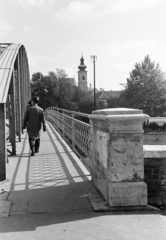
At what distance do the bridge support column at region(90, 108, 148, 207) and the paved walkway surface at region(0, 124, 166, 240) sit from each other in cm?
25

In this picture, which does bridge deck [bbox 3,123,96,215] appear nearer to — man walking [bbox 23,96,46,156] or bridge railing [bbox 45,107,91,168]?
bridge railing [bbox 45,107,91,168]

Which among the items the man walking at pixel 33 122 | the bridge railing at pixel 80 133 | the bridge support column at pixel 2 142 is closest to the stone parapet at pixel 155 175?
the bridge railing at pixel 80 133

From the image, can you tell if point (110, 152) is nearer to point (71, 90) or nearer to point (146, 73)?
point (146, 73)

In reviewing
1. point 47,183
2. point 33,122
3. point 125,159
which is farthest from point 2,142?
point 33,122

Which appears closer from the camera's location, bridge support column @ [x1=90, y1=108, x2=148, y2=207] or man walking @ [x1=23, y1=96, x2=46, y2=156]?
bridge support column @ [x1=90, y1=108, x2=148, y2=207]

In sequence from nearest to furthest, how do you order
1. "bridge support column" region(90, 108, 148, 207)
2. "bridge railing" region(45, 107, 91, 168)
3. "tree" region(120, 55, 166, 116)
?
"bridge support column" region(90, 108, 148, 207) < "bridge railing" region(45, 107, 91, 168) < "tree" region(120, 55, 166, 116)

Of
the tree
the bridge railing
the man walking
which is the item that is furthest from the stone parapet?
the tree

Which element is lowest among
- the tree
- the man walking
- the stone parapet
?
the stone parapet

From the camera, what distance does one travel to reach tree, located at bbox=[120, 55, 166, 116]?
4781 cm

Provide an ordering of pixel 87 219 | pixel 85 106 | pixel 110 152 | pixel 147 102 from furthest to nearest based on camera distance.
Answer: pixel 85 106, pixel 147 102, pixel 110 152, pixel 87 219

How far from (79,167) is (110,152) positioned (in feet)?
8.06

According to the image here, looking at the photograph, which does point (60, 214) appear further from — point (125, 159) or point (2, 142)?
point (2, 142)

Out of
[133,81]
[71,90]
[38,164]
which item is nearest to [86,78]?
[71,90]

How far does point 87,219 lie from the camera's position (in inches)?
135
